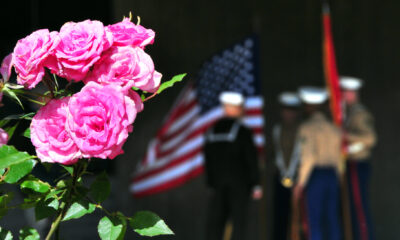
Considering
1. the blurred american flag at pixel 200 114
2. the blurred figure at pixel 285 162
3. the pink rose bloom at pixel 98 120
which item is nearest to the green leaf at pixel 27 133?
the pink rose bloom at pixel 98 120

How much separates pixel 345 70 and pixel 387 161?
90 centimetres

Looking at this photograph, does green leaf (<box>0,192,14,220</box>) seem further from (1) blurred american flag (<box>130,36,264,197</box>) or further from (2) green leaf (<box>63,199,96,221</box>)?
(1) blurred american flag (<box>130,36,264,197</box>)

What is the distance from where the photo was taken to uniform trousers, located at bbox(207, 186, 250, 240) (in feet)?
17.6

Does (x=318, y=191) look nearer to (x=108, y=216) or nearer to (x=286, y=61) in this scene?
(x=286, y=61)

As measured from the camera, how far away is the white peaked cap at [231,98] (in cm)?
509

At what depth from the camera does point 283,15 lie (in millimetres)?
6695

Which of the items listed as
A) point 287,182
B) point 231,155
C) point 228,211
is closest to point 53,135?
point 231,155

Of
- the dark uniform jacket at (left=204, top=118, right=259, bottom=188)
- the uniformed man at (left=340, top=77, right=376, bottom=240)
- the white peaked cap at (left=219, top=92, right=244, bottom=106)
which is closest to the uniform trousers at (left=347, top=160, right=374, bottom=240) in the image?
the uniformed man at (left=340, top=77, right=376, bottom=240)

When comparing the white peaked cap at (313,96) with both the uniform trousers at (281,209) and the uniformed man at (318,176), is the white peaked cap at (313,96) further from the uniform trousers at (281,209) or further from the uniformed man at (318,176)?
the uniform trousers at (281,209)

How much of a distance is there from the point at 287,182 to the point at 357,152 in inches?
25.2

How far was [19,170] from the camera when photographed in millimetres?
1058

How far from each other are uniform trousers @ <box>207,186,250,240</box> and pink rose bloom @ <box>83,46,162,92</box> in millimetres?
4337

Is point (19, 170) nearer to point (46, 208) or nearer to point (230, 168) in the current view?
point (46, 208)

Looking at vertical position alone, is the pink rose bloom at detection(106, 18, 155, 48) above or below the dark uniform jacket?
above
